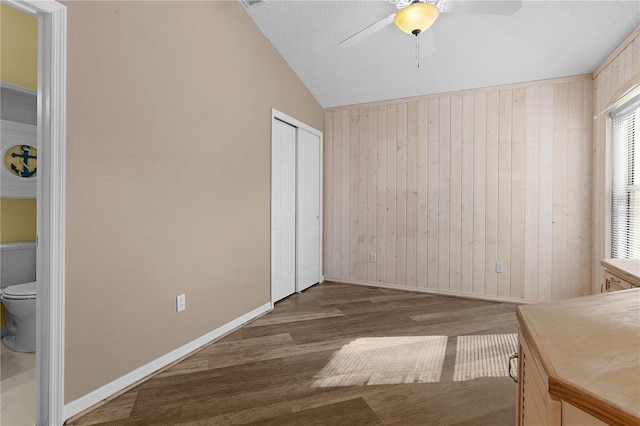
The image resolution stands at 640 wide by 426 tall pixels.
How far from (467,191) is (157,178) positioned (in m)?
3.28

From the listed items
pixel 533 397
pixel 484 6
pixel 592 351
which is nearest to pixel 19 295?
pixel 533 397

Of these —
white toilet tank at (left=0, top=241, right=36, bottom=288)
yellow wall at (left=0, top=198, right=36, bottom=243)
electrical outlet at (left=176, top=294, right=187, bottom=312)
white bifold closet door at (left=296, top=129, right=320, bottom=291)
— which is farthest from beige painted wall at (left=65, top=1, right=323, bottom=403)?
yellow wall at (left=0, top=198, right=36, bottom=243)

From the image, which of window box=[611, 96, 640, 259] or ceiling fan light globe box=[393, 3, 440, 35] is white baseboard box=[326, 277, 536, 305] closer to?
window box=[611, 96, 640, 259]

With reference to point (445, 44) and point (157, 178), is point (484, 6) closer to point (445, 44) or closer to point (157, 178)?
point (445, 44)

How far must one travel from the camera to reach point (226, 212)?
2.81m

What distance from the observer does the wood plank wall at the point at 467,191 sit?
11.3 ft

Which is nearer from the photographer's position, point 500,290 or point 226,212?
point 226,212

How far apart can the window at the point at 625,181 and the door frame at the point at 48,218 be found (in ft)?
12.9

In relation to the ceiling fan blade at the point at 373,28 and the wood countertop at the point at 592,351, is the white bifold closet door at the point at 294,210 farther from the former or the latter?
the wood countertop at the point at 592,351

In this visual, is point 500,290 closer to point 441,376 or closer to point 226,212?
point 441,376

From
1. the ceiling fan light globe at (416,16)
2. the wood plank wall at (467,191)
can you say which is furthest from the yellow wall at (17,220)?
the ceiling fan light globe at (416,16)

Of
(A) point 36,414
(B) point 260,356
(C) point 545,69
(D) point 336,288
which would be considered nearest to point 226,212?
(B) point 260,356

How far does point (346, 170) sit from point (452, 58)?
71.6 inches

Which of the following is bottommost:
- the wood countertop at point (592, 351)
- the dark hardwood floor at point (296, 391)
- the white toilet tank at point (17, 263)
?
the dark hardwood floor at point (296, 391)
